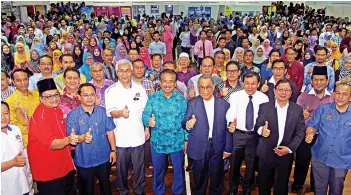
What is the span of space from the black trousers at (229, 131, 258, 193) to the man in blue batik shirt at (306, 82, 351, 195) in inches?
23.8

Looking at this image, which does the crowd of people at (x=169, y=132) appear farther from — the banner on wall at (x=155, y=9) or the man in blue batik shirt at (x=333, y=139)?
the banner on wall at (x=155, y=9)

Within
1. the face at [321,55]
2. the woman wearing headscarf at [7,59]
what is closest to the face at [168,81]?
the face at [321,55]

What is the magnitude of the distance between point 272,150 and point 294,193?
3.71 ft

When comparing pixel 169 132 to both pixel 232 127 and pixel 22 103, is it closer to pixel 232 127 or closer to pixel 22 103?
pixel 232 127

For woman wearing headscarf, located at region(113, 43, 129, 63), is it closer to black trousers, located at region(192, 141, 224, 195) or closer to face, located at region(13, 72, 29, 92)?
face, located at region(13, 72, 29, 92)

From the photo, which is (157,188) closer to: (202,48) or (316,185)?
(316,185)

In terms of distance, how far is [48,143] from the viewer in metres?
2.99

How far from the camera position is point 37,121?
298cm

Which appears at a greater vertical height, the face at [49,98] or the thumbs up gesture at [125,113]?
the face at [49,98]

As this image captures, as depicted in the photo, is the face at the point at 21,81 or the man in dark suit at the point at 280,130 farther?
the face at the point at 21,81

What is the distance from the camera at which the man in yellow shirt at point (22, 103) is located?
142 inches

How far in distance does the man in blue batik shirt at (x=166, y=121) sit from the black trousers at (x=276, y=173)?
900 mm

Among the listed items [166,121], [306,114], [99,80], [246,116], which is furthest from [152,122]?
[306,114]

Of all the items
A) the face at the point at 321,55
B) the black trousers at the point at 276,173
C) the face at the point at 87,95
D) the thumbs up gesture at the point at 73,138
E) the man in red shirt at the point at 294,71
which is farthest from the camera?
the man in red shirt at the point at 294,71
